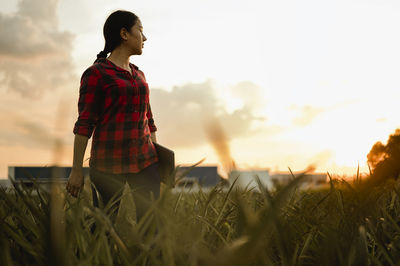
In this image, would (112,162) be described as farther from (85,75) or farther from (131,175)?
(85,75)

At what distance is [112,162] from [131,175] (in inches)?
5.1

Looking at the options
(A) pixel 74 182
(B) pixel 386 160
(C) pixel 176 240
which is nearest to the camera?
(C) pixel 176 240

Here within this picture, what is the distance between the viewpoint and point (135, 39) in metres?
2.29

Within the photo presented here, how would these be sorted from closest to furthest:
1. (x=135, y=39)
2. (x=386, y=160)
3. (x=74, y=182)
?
(x=74, y=182) < (x=135, y=39) < (x=386, y=160)

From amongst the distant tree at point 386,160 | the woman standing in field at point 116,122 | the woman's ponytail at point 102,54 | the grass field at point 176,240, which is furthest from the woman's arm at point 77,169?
the distant tree at point 386,160

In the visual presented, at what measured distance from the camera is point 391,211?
1.97 m

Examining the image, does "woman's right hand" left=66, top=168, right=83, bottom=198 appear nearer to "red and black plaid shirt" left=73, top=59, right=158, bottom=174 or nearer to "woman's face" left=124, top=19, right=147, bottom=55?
"red and black plaid shirt" left=73, top=59, right=158, bottom=174

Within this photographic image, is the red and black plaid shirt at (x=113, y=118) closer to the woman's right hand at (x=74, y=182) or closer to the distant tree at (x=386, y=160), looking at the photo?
the woman's right hand at (x=74, y=182)

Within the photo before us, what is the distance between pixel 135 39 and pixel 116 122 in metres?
0.50

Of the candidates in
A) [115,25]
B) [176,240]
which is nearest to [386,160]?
[115,25]

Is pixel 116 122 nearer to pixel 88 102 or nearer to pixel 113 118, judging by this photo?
pixel 113 118

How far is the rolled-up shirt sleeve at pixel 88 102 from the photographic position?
215 cm

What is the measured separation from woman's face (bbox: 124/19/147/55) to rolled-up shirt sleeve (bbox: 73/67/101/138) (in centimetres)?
26

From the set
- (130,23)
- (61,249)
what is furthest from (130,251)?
(130,23)
